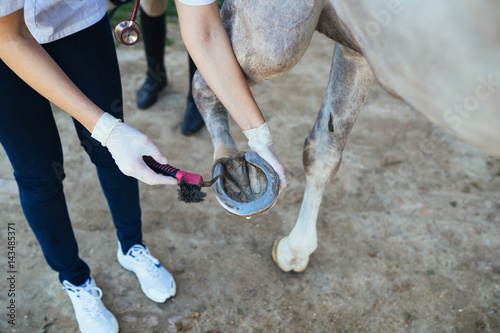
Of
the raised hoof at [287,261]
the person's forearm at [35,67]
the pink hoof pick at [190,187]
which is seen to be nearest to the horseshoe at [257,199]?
the pink hoof pick at [190,187]

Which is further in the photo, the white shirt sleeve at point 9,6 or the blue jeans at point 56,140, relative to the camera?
the blue jeans at point 56,140

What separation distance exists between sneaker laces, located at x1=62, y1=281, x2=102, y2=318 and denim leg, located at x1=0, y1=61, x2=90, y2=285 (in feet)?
0.15

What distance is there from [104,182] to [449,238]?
133 cm

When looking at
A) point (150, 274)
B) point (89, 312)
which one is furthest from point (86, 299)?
point (150, 274)

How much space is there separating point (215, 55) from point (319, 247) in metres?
→ 0.96

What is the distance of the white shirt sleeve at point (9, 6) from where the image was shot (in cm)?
80

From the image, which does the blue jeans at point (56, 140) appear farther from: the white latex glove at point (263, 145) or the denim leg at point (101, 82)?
the white latex glove at point (263, 145)

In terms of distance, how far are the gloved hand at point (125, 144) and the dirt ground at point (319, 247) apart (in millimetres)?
615

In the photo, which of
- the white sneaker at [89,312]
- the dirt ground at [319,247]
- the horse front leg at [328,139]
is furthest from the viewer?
the dirt ground at [319,247]

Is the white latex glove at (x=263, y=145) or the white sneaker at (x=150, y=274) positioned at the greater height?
the white latex glove at (x=263, y=145)

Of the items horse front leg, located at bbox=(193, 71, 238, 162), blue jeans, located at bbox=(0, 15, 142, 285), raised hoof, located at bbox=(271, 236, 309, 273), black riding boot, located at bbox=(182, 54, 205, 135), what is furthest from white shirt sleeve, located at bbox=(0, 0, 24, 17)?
black riding boot, located at bbox=(182, 54, 205, 135)

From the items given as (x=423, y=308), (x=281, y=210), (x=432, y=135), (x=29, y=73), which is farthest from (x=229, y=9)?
(x=432, y=135)

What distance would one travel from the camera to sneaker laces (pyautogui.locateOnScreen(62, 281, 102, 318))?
1.29 m

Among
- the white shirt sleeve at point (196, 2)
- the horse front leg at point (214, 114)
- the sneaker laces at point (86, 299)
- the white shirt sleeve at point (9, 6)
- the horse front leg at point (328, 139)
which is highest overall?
the white shirt sleeve at point (9, 6)
